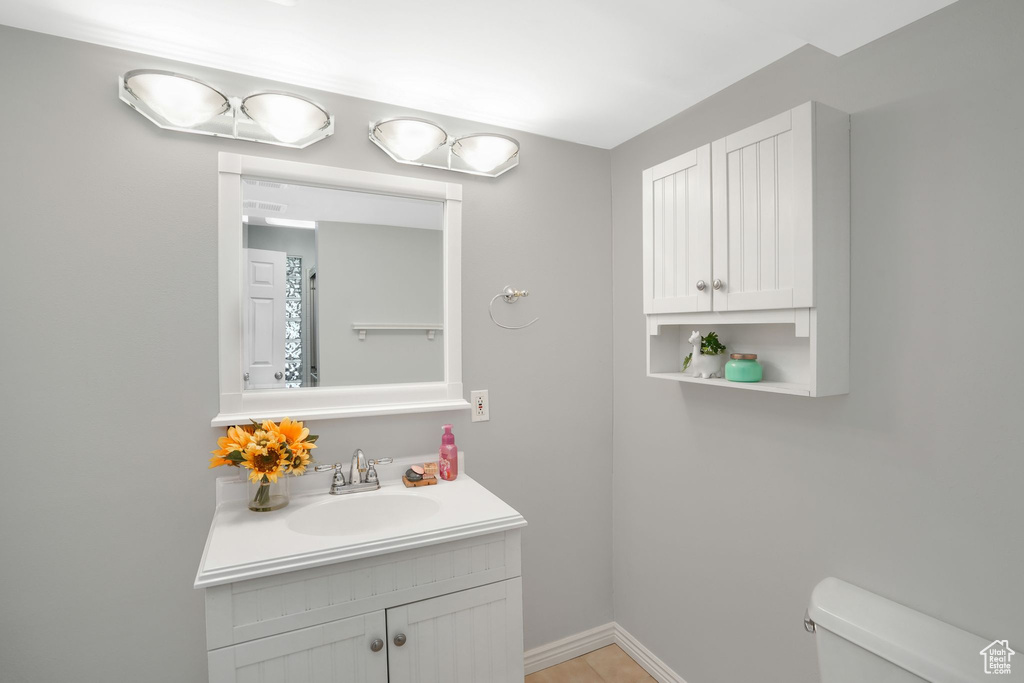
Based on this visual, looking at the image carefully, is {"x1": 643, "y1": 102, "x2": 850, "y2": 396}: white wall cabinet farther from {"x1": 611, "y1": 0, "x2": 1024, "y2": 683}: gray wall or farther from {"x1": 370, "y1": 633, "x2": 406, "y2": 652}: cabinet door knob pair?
{"x1": 370, "y1": 633, "x2": 406, "y2": 652}: cabinet door knob pair

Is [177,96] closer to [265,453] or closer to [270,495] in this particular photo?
[265,453]

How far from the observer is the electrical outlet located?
2.03 m

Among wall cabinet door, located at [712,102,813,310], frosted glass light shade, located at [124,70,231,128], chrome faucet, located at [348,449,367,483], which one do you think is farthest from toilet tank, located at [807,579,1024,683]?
frosted glass light shade, located at [124,70,231,128]

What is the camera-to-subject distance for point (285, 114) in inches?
64.7

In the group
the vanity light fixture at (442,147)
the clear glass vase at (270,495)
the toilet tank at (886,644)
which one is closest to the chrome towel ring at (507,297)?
the vanity light fixture at (442,147)

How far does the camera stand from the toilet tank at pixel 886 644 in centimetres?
109

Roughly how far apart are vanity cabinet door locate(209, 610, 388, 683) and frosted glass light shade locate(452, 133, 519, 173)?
5.21 feet

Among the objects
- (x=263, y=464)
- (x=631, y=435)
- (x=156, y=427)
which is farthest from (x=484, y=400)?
(x=156, y=427)

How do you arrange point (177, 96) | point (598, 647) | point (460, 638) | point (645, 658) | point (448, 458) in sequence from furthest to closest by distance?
point (598, 647), point (645, 658), point (448, 458), point (177, 96), point (460, 638)

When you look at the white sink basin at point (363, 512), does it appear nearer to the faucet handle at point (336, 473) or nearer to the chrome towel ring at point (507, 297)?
the faucet handle at point (336, 473)

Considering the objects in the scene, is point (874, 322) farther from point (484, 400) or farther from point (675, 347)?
point (484, 400)


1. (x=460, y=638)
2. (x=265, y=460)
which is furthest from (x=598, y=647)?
(x=265, y=460)

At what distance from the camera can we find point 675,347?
199 centimetres

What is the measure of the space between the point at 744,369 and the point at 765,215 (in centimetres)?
47
